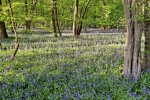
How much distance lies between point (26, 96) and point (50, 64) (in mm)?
3345

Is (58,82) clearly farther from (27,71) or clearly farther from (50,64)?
(50,64)

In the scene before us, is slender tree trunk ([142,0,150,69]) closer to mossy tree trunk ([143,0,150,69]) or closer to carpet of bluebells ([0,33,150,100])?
mossy tree trunk ([143,0,150,69])

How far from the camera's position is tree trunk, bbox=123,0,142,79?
22.9ft

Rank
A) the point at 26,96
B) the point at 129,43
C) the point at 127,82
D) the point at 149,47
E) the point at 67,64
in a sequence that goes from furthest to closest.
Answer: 1. the point at 67,64
2. the point at 149,47
3. the point at 129,43
4. the point at 127,82
5. the point at 26,96

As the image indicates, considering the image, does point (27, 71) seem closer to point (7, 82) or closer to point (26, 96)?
point (7, 82)

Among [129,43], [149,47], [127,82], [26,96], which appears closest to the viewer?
[26,96]

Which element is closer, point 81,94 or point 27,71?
point 81,94

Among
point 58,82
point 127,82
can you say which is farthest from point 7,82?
point 127,82

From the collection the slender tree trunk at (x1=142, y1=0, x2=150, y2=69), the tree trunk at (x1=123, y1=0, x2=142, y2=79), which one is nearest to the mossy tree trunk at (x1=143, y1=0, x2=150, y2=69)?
the slender tree trunk at (x1=142, y1=0, x2=150, y2=69)

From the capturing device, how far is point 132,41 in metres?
7.13

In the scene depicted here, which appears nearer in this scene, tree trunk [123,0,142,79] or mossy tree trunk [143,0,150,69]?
tree trunk [123,0,142,79]

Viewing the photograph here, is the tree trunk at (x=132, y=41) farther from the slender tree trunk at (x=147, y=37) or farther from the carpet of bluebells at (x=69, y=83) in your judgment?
the slender tree trunk at (x=147, y=37)

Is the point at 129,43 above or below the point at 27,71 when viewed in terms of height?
above

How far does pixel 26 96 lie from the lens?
19.5 ft
